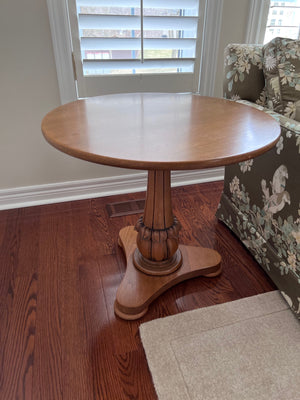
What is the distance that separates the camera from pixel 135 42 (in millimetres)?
1485

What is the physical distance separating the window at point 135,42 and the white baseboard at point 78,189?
53 cm

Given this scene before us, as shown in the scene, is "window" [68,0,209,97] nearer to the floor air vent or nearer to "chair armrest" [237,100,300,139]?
the floor air vent

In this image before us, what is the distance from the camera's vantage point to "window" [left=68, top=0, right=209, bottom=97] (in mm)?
1410

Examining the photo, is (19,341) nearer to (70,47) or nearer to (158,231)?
(158,231)

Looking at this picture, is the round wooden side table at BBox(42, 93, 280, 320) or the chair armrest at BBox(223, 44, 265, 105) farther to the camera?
the chair armrest at BBox(223, 44, 265, 105)

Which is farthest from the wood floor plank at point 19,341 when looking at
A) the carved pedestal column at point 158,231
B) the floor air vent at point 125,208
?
the floor air vent at point 125,208

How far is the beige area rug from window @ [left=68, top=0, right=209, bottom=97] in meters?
1.23

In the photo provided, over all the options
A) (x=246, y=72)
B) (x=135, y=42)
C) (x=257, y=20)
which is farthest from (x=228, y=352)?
(x=257, y=20)

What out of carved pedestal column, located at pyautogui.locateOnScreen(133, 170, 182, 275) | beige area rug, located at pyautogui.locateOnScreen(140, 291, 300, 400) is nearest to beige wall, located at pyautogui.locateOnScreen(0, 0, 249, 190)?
carved pedestal column, located at pyautogui.locateOnScreen(133, 170, 182, 275)

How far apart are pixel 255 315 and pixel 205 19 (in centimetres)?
150

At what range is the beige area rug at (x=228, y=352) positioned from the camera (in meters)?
0.85

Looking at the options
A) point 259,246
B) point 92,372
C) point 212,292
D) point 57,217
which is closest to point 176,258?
point 212,292

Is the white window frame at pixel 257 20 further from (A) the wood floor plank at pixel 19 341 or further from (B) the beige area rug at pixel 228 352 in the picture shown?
(A) the wood floor plank at pixel 19 341

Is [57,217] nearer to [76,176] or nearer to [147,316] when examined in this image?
[76,176]
